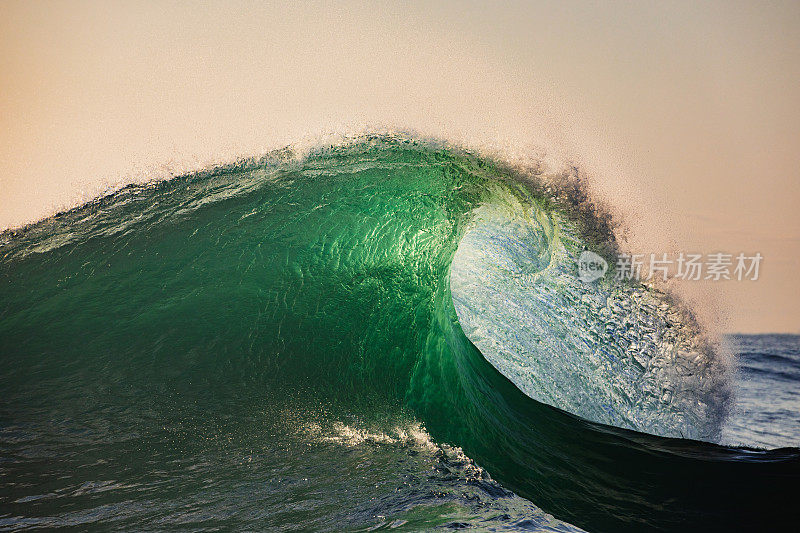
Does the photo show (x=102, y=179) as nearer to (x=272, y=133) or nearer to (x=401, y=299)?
(x=272, y=133)

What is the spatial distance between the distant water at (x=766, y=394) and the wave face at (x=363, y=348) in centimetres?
33

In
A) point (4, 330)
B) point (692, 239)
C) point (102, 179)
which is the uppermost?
point (692, 239)

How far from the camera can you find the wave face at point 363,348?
2.25 m

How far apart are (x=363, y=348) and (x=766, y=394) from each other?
5.55 metres

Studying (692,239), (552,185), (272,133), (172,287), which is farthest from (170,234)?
(692,239)

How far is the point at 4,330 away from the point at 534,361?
9.36ft

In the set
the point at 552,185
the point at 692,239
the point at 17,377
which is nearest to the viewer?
the point at 17,377

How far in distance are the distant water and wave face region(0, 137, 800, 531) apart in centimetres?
33

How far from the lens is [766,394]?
20.2ft

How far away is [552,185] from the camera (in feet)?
9.81

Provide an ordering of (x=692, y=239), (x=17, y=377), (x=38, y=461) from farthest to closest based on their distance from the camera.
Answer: (x=692, y=239) < (x=17, y=377) < (x=38, y=461)

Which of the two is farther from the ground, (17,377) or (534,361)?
(534,361)

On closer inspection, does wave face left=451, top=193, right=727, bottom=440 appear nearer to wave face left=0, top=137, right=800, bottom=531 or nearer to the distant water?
wave face left=0, top=137, right=800, bottom=531

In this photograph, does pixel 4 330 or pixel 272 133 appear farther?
pixel 272 133
